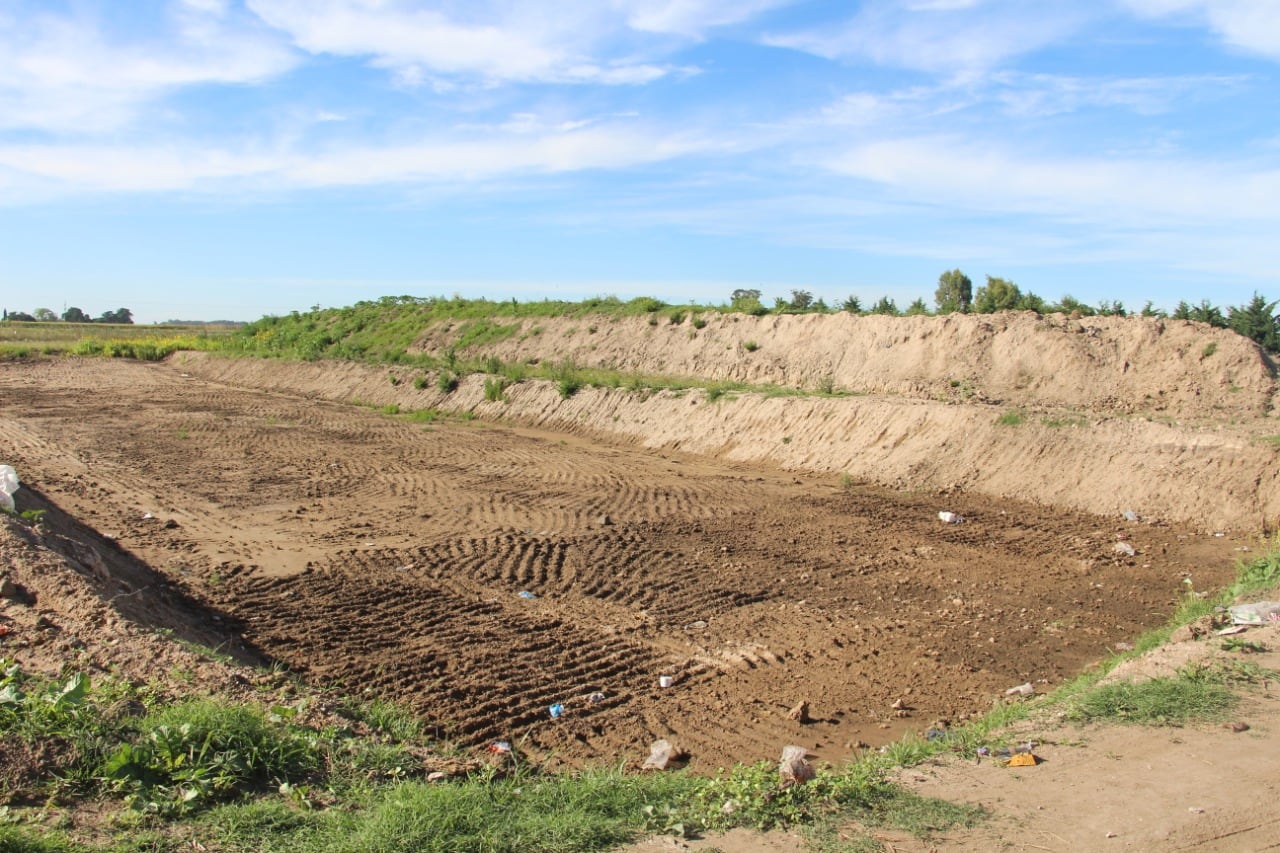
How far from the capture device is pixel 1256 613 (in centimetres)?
786

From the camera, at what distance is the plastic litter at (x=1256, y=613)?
773cm

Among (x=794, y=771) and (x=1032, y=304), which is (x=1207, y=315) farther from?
(x=794, y=771)

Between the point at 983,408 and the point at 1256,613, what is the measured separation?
32.6 feet

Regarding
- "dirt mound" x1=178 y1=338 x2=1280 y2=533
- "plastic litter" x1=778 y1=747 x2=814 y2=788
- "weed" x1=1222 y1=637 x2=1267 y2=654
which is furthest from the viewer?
"dirt mound" x1=178 y1=338 x2=1280 y2=533

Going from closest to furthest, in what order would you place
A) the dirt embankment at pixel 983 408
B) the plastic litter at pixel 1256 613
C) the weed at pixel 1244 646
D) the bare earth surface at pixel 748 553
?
1. the bare earth surface at pixel 748 553
2. the weed at pixel 1244 646
3. the plastic litter at pixel 1256 613
4. the dirt embankment at pixel 983 408

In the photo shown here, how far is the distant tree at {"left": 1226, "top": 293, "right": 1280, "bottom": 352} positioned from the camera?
20656 millimetres

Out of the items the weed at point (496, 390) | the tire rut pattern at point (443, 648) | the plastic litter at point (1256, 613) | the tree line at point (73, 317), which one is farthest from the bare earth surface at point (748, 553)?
the tree line at point (73, 317)

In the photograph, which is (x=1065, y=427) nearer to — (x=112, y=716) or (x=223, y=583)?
(x=223, y=583)

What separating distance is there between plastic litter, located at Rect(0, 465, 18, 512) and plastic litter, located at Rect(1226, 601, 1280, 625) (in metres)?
11.2

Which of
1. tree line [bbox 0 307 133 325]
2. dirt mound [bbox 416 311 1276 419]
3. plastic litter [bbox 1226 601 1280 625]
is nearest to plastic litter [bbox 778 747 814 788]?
plastic litter [bbox 1226 601 1280 625]

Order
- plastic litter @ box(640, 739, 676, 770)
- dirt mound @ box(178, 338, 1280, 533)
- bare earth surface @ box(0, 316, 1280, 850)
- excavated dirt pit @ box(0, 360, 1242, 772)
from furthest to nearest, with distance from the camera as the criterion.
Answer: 1. dirt mound @ box(178, 338, 1280, 533)
2. excavated dirt pit @ box(0, 360, 1242, 772)
3. bare earth surface @ box(0, 316, 1280, 850)
4. plastic litter @ box(640, 739, 676, 770)

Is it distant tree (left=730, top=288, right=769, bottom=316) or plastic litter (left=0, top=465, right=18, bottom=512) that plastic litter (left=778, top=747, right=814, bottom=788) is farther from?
distant tree (left=730, top=288, right=769, bottom=316)

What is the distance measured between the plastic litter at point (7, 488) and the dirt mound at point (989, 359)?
16163 millimetres

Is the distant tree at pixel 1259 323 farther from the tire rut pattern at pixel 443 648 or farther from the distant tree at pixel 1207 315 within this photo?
the tire rut pattern at pixel 443 648
